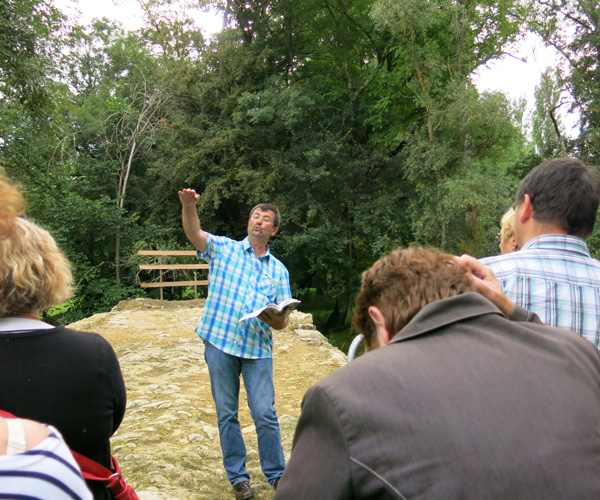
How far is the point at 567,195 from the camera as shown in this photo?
2.05 metres

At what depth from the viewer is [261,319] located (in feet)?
11.3

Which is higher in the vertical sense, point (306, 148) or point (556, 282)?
point (306, 148)

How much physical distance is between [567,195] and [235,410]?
8.17 ft

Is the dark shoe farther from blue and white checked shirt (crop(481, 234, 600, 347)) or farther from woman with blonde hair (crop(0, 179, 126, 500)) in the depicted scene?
blue and white checked shirt (crop(481, 234, 600, 347))

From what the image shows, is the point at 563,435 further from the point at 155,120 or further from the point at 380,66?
the point at 155,120

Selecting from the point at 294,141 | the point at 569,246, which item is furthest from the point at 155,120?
the point at 569,246

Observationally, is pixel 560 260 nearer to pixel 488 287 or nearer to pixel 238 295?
pixel 488 287

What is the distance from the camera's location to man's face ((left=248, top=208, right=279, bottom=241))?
378 centimetres

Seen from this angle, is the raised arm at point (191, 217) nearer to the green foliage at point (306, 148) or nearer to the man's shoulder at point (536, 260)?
the man's shoulder at point (536, 260)

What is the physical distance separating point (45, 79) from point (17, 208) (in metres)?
12.2

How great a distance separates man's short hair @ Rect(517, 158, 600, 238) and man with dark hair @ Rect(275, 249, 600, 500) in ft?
3.30

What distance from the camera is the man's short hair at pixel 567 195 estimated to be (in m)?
2.04

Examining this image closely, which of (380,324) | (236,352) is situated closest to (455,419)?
(380,324)

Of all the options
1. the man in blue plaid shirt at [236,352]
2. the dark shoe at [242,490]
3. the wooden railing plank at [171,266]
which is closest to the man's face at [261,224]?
the man in blue plaid shirt at [236,352]
